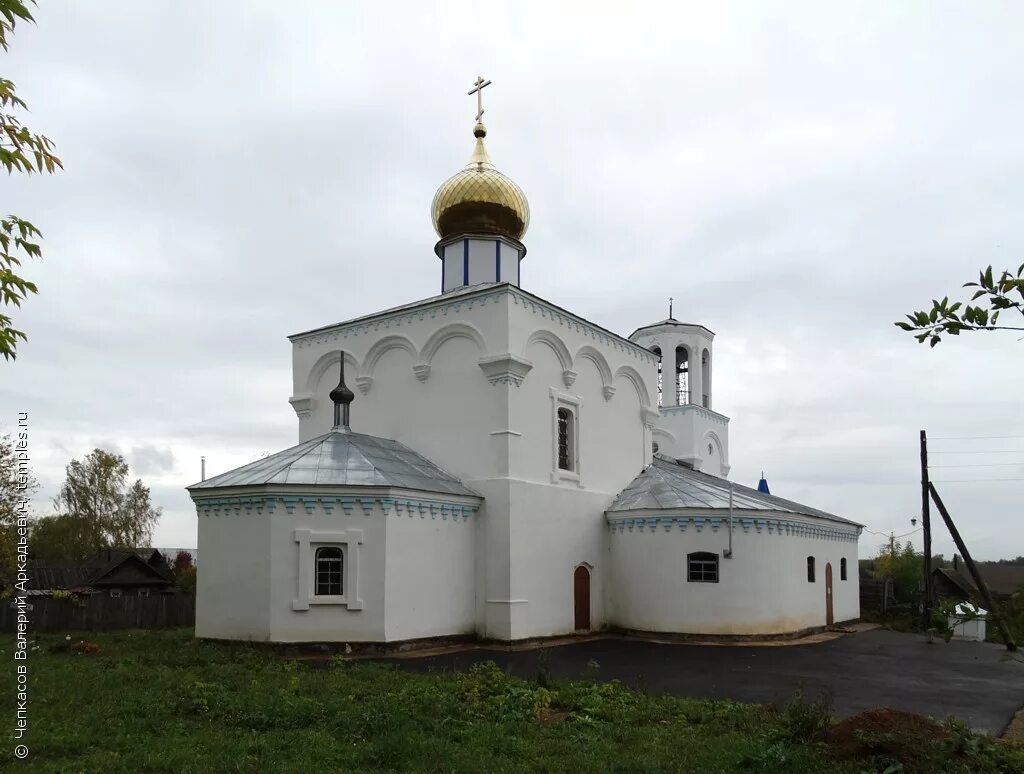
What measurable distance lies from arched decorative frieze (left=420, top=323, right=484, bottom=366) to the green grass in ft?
25.3

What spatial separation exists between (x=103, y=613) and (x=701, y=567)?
44.5ft

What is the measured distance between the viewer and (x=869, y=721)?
23.6 feet

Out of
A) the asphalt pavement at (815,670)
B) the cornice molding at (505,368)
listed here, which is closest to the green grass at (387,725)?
the asphalt pavement at (815,670)

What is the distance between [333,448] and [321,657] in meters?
4.03

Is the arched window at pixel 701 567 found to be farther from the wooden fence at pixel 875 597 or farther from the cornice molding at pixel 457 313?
the wooden fence at pixel 875 597

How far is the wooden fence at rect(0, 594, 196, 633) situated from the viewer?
61.1 ft

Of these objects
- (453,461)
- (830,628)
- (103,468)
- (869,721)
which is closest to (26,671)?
(453,461)

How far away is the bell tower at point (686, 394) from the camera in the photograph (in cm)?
2772

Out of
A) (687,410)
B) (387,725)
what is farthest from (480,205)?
(387,725)

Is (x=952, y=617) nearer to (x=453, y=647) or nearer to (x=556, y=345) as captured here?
(x=453, y=647)

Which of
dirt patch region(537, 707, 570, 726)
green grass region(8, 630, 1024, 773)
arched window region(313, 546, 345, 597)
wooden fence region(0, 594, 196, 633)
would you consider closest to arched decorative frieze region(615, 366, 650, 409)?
arched window region(313, 546, 345, 597)

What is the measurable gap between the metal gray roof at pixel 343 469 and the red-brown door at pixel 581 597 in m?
3.26

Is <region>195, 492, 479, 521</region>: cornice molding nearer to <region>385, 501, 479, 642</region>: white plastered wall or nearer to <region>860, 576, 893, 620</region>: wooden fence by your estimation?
<region>385, 501, 479, 642</region>: white plastered wall

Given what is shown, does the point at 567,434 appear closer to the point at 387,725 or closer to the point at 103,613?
the point at 387,725
